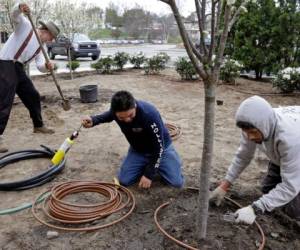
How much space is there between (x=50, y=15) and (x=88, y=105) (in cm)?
495

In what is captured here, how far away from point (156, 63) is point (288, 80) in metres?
4.10

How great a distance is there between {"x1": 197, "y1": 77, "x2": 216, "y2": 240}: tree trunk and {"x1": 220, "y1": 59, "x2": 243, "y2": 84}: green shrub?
22.9 ft

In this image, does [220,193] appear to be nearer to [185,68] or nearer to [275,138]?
[275,138]

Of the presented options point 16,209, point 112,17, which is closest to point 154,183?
point 16,209

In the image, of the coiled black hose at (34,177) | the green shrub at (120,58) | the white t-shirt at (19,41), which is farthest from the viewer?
the green shrub at (120,58)

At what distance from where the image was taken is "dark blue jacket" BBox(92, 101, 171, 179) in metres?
3.35

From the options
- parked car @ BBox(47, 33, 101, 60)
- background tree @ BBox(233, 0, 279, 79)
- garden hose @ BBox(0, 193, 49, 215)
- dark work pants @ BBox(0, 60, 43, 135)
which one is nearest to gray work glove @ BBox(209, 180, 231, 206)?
garden hose @ BBox(0, 193, 49, 215)

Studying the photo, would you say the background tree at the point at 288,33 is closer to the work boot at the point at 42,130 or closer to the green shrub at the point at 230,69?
the green shrub at the point at 230,69

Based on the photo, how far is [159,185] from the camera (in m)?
3.66

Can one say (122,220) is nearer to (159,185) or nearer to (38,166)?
(159,185)

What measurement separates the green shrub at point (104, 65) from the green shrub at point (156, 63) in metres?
1.14

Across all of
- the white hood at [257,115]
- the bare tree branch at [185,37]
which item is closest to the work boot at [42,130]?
the white hood at [257,115]

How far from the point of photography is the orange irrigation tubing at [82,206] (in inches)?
117

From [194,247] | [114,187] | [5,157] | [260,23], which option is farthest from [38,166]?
[260,23]
